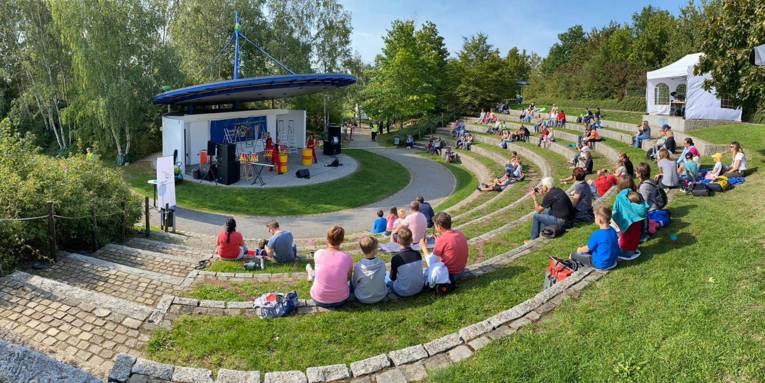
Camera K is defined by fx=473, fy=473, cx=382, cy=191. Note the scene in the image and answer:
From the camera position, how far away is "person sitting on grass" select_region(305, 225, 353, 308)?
21.5 ft

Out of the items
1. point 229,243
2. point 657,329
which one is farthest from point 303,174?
point 657,329

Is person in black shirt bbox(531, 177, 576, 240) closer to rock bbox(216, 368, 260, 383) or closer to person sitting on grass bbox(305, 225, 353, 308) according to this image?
person sitting on grass bbox(305, 225, 353, 308)

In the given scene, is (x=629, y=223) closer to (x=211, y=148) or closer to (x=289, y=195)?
(x=289, y=195)

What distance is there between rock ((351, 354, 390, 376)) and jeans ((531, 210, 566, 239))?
5.73 meters

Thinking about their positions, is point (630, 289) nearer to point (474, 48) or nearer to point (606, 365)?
point (606, 365)

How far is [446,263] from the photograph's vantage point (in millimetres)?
7355

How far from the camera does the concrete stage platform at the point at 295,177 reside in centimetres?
2208

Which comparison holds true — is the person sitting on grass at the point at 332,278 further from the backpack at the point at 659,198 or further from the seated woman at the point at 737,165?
the seated woman at the point at 737,165

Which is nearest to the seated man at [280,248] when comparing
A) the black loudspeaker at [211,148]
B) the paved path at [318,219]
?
the paved path at [318,219]

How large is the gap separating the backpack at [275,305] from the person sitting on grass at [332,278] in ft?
1.07

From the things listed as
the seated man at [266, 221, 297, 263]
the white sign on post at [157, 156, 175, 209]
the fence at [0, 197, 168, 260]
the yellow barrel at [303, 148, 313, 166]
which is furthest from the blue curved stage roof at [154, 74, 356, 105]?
the seated man at [266, 221, 297, 263]

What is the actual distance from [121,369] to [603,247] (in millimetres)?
6466

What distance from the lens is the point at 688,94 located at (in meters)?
22.7

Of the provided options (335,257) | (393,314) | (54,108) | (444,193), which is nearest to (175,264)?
(335,257)
